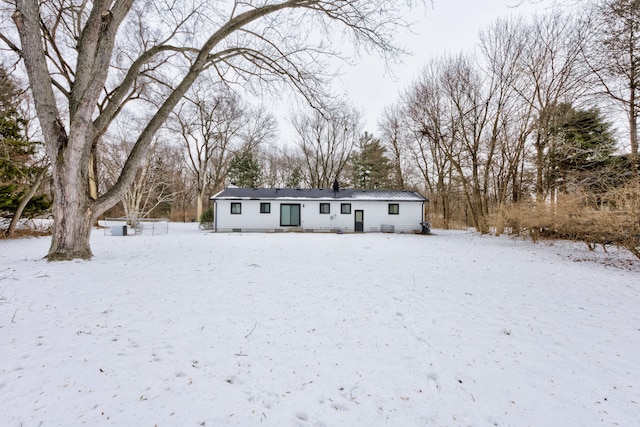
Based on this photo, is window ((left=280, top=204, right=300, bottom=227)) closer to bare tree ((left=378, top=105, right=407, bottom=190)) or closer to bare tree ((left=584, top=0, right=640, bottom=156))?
bare tree ((left=378, top=105, right=407, bottom=190))

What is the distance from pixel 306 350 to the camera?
2916 mm

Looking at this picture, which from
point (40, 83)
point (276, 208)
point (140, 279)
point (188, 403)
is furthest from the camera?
point (276, 208)

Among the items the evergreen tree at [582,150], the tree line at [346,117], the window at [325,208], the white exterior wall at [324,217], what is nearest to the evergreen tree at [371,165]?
the tree line at [346,117]

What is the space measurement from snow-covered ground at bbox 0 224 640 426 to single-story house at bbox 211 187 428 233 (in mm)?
12819

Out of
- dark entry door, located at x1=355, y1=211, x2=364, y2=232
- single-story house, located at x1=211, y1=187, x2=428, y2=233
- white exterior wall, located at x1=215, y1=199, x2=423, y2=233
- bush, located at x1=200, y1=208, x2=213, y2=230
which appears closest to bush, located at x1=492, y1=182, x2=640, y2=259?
white exterior wall, located at x1=215, y1=199, x2=423, y2=233

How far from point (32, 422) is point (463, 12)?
8.91 meters

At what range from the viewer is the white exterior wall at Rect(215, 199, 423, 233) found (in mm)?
18406

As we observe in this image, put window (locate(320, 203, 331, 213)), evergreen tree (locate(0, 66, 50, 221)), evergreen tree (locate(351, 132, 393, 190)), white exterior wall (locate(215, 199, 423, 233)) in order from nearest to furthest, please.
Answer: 1. evergreen tree (locate(0, 66, 50, 221))
2. white exterior wall (locate(215, 199, 423, 233))
3. window (locate(320, 203, 331, 213))
4. evergreen tree (locate(351, 132, 393, 190))

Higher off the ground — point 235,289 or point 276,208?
point 276,208

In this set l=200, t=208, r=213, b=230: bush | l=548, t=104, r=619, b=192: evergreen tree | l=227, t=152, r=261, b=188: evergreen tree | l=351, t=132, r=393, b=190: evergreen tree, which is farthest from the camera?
l=227, t=152, r=261, b=188: evergreen tree

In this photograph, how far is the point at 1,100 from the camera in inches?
353

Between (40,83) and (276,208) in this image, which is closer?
(40,83)

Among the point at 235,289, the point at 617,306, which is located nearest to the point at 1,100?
the point at 235,289

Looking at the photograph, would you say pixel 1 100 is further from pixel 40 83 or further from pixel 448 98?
pixel 448 98
